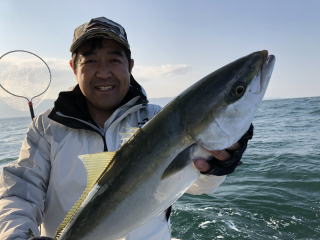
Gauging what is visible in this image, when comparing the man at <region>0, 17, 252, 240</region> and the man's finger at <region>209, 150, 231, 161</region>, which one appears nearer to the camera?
the man's finger at <region>209, 150, 231, 161</region>

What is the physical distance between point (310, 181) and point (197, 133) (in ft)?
31.9

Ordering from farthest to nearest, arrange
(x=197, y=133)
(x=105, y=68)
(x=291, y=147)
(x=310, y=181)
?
(x=291, y=147)
(x=310, y=181)
(x=105, y=68)
(x=197, y=133)

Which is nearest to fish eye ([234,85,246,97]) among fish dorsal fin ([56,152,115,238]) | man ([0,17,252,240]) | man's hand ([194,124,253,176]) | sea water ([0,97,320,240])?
man's hand ([194,124,253,176])

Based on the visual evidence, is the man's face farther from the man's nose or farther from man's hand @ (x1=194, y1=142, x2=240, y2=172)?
man's hand @ (x1=194, y1=142, x2=240, y2=172)

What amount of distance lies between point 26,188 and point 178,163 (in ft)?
5.86

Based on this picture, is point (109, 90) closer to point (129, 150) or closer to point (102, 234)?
point (129, 150)

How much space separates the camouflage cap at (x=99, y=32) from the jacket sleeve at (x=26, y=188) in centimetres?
101

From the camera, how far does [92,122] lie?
3.76 meters

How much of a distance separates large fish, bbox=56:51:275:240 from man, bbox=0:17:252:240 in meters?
0.99

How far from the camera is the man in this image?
3.43 metres

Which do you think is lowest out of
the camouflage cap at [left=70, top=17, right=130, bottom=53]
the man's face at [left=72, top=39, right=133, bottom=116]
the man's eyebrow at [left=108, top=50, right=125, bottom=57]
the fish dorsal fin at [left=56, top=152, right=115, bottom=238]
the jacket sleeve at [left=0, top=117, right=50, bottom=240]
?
the jacket sleeve at [left=0, top=117, right=50, bottom=240]

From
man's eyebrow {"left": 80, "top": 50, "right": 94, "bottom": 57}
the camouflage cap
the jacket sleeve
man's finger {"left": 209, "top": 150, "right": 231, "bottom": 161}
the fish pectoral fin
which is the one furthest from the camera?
man's eyebrow {"left": 80, "top": 50, "right": 94, "bottom": 57}

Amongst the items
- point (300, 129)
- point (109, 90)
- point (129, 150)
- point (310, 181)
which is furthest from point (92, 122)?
point (300, 129)

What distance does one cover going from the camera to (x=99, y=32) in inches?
142
